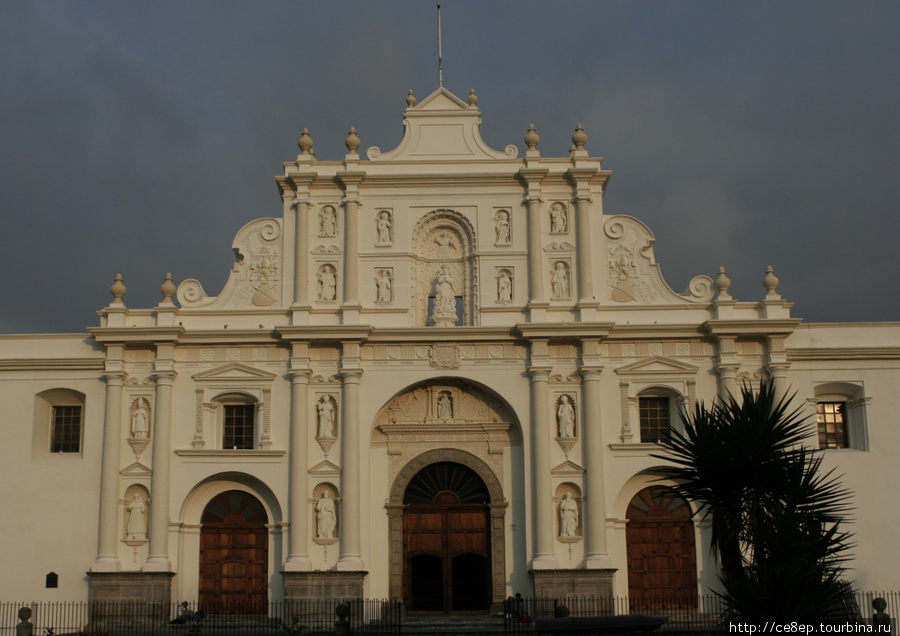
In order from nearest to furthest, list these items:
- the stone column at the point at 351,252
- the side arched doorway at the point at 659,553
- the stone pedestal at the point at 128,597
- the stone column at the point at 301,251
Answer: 1. the stone pedestal at the point at 128,597
2. the side arched doorway at the point at 659,553
3. the stone column at the point at 351,252
4. the stone column at the point at 301,251

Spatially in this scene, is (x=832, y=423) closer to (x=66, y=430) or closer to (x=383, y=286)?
(x=383, y=286)

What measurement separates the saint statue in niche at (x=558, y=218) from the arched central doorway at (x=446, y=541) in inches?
309

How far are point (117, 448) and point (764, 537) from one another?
19561 mm

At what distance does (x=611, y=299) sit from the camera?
32.3 metres

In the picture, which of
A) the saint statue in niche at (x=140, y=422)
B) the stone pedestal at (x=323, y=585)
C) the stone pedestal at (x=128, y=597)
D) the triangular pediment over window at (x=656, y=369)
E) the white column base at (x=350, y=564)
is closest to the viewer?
the stone pedestal at (x=128, y=597)

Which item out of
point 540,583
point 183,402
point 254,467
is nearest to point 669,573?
point 540,583

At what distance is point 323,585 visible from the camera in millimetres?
29750

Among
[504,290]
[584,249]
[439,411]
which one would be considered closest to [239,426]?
[439,411]

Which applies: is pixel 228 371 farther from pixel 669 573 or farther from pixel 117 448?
pixel 669 573

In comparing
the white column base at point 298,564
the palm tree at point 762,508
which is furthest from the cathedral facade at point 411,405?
the palm tree at point 762,508

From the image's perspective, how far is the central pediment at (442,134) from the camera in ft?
109

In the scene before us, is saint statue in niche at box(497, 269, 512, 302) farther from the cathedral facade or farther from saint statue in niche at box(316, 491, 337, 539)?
saint statue in niche at box(316, 491, 337, 539)

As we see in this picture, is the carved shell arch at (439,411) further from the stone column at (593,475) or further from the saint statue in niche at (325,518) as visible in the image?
the saint statue in niche at (325,518)

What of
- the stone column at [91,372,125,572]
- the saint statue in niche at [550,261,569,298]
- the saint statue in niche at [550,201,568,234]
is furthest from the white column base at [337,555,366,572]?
the saint statue in niche at [550,201,568,234]
